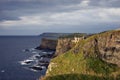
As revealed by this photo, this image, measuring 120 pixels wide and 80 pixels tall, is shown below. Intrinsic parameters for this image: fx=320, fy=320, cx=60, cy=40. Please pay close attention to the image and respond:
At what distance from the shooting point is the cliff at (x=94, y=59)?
162250mm

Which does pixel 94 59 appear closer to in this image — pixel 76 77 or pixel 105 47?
pixel 105 47

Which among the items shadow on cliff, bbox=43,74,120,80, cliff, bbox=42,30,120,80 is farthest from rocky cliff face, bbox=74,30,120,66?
shadow on cliff, bbox=43,74,120,80

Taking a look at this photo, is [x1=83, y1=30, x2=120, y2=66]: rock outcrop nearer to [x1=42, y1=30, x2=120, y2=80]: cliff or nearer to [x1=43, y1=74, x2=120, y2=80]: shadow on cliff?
[x1=42, y1=30, x2=120, y2=80]: cliff

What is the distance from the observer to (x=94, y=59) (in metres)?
170

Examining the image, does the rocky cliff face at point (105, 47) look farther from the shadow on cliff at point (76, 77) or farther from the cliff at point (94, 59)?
the shadow on cliff at point (76, 77)

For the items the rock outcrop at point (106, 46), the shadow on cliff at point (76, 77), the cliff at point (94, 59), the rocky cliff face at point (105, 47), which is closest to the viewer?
the shadow on cliff at point (76, 77)

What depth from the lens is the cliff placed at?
162250 mm

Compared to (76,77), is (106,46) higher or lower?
higher

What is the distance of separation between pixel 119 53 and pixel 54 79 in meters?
40.1

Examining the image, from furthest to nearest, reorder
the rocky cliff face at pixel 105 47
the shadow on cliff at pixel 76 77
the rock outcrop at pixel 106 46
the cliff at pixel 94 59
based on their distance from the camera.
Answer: the rocky cliff face at pixel 105 47 → the rock outcrop at pixel 106 46 → the cliff at pixel 94 59 → the shadow on cliff at pixel 76 77

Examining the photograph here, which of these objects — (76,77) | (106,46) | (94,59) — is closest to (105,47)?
(106,46)

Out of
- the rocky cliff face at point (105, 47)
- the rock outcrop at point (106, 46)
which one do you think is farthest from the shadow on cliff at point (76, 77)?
the rocky cliff face at point (105, 47)

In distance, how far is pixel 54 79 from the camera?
486ft

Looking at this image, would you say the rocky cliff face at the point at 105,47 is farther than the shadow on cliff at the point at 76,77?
Yes
